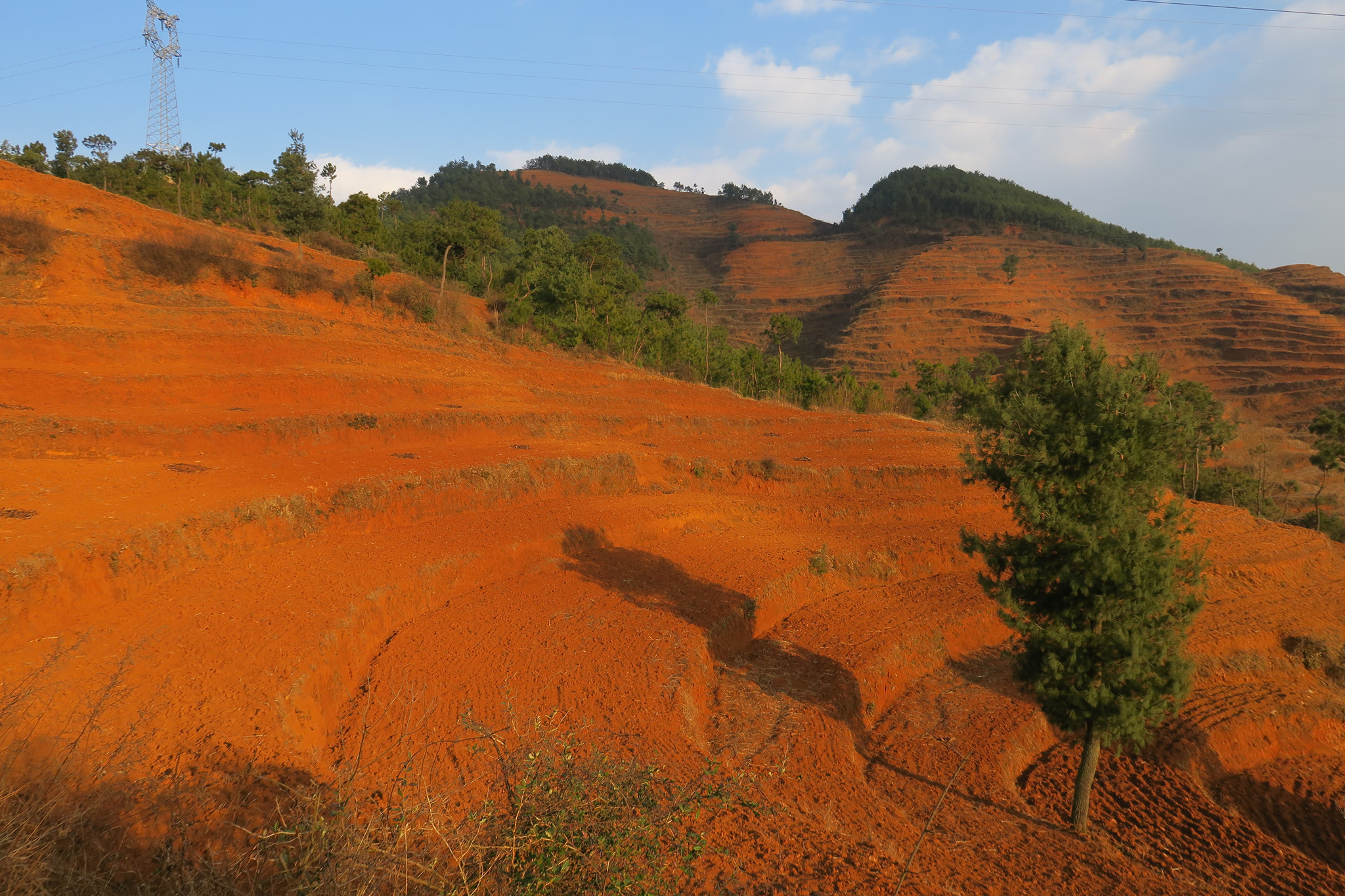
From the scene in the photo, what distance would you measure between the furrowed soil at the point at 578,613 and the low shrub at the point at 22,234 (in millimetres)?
281

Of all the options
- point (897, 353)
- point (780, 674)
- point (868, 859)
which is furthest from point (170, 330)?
point (897, 353)

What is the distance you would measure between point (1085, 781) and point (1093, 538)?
133 inches

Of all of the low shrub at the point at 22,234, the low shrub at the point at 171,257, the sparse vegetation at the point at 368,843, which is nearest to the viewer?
the sparse vegetation at the point at 368,843

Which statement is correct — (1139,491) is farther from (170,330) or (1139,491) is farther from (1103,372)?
(170,330)

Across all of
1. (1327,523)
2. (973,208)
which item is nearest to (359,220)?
(1327,523)

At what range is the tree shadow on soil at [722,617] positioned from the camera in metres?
10.6

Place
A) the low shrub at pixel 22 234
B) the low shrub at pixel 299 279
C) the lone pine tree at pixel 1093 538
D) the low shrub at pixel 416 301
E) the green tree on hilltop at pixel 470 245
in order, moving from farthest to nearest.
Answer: the green tree on hilltop at pixel 470 245, the low shrub at pixel 416 301, the low shrub at pixel 299 279, the low shrub at pixel 22 234, the lone pine tree at pixel 1093 538

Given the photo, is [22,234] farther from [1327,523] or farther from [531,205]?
[531,205]

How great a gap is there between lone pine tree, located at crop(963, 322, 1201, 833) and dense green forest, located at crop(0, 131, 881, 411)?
2346 cm

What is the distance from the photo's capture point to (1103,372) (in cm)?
789

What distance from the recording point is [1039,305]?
242 feet

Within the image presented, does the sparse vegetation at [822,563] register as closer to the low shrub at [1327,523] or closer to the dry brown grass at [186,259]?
the dry brown grass at [186,259]

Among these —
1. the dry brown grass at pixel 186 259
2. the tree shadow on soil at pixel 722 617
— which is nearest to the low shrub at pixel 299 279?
the dry brown grass at pixel 186 259

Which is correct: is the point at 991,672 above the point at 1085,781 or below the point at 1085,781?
below
